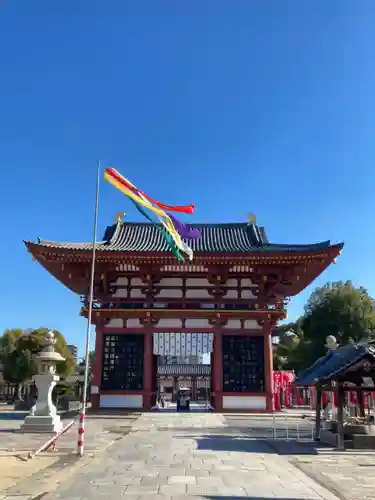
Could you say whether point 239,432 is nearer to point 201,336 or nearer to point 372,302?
point 201,336

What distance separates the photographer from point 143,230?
3444 cm

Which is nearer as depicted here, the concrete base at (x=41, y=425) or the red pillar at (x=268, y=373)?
the concrete base at (x=41, y=425)

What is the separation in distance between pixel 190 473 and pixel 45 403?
10.7 metres

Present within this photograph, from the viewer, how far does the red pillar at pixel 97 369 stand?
26.5 metres

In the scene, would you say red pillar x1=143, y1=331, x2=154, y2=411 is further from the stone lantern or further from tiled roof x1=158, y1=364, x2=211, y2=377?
tiled roof x1=158, y1=364, x2=211, y2=377

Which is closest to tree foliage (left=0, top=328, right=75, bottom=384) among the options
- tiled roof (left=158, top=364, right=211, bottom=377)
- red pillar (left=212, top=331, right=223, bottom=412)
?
tiled roof (left=158, top=364, right=211, bottom=377)

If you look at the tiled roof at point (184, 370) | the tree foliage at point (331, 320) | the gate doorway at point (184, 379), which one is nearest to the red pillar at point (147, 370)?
the gate doorway at point (184, 379)

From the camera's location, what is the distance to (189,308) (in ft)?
93.2

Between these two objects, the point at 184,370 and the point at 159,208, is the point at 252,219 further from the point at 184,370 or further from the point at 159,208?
the point at 184,370

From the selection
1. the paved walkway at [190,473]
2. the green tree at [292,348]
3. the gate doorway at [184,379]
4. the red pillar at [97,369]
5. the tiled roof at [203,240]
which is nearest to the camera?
the paved walkway at [190,473]

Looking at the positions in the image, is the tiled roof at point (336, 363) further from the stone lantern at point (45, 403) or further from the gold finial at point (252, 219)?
the gold finial at point (252, 219)

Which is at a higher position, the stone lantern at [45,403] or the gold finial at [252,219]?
the gold finial at [252,219]

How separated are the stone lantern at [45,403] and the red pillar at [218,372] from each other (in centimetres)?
1066

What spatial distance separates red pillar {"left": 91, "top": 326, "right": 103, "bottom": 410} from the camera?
87.1 feet
